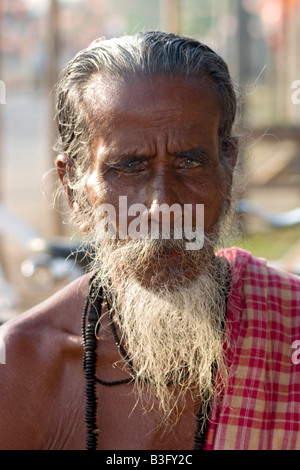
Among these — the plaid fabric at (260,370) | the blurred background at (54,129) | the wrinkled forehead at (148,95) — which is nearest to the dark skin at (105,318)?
the wrinkled forehead at (148,95)

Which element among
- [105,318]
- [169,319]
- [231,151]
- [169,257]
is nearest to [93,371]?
[105,318]

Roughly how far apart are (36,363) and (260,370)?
0.68 metres

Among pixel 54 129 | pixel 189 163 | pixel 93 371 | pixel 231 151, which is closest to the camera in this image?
pixel 189 163

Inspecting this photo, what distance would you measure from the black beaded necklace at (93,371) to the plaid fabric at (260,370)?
0.11ft

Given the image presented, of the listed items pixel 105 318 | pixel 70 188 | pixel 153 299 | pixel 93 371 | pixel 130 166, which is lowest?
pixel 93 371

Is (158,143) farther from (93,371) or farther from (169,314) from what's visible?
(93,371)

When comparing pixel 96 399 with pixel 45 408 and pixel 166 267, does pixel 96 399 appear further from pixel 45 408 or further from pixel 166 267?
pixel 166 267

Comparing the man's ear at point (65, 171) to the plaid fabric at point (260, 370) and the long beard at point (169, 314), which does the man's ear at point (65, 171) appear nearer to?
the long beard at point (169, 314)

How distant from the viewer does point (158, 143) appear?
212cm

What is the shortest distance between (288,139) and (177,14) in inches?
117

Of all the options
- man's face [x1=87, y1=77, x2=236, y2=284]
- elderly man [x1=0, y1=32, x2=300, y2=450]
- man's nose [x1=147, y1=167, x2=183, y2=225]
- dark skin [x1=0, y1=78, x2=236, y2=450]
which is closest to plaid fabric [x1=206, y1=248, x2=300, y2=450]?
elderly man [x1=0, y1=32, x2=300, y2=450]

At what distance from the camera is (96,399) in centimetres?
229

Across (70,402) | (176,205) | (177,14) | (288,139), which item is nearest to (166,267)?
(176,205)

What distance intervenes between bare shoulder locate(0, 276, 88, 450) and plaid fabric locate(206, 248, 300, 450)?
1.57 feet
